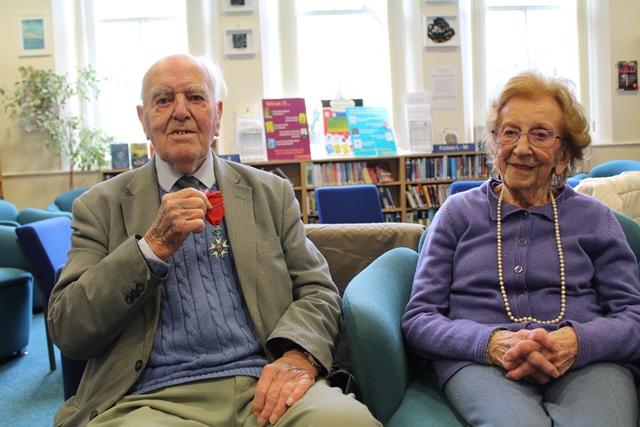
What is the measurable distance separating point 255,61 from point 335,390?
19.0 ft

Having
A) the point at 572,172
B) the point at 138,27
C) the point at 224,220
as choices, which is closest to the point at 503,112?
the point at 572,172

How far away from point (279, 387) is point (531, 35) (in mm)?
7229

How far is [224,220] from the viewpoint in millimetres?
1667

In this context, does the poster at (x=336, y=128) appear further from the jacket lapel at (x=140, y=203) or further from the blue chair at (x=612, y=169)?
the jacket lapel at (x=140, y=203)

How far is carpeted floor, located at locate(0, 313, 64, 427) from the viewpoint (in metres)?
2.81

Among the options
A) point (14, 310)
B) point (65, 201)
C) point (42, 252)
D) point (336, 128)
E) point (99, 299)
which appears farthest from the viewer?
point (336, 128)

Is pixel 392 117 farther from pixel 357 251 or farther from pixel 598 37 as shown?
pixel 357 251

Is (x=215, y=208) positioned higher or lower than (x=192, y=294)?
higher

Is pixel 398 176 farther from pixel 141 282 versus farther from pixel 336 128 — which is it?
pixel 141 282

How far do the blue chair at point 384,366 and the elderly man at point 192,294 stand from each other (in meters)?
0.11

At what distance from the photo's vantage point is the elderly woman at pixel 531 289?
1388 mm

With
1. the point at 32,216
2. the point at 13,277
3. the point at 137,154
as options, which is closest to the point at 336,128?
the point at 137,154

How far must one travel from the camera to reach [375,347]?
1449 millimetres

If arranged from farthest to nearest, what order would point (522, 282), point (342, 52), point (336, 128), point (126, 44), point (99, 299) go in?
point (342, 52)
point (126, 44)
point (336, 128)
point (522, 282)
point (99, 299)
